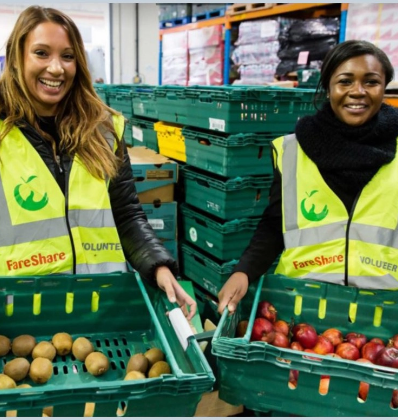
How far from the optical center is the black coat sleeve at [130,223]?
169 cm

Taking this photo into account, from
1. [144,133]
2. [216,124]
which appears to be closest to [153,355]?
[216,124]

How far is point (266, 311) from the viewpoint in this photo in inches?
63.1

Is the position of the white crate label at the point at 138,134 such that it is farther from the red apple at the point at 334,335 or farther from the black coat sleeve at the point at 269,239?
the red apple at the point at 334,335

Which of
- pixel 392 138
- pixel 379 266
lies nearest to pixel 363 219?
pixel 379 266

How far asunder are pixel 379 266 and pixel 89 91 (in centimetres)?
122

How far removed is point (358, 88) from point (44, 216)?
117cm

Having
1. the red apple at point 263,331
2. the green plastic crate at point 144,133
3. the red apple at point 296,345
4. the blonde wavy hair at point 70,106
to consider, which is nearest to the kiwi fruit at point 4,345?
the blonde wavy hair at point 70,106

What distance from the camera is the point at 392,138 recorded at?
183cm

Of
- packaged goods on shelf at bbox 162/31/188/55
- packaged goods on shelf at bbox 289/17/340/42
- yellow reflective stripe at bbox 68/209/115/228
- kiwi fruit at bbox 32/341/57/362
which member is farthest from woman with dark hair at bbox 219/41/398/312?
packaged goods on shelf at bbox 162/31/188/55

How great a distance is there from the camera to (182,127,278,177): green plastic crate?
2783mm

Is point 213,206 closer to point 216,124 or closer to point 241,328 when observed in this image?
point 216,124

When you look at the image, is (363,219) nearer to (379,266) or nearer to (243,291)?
(379,266)

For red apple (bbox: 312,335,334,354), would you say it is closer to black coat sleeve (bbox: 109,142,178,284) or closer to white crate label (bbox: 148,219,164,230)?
black coat sleeve (bbox: 109,142,178,284)

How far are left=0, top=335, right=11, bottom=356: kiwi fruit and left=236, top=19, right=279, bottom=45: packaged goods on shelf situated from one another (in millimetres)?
4074
